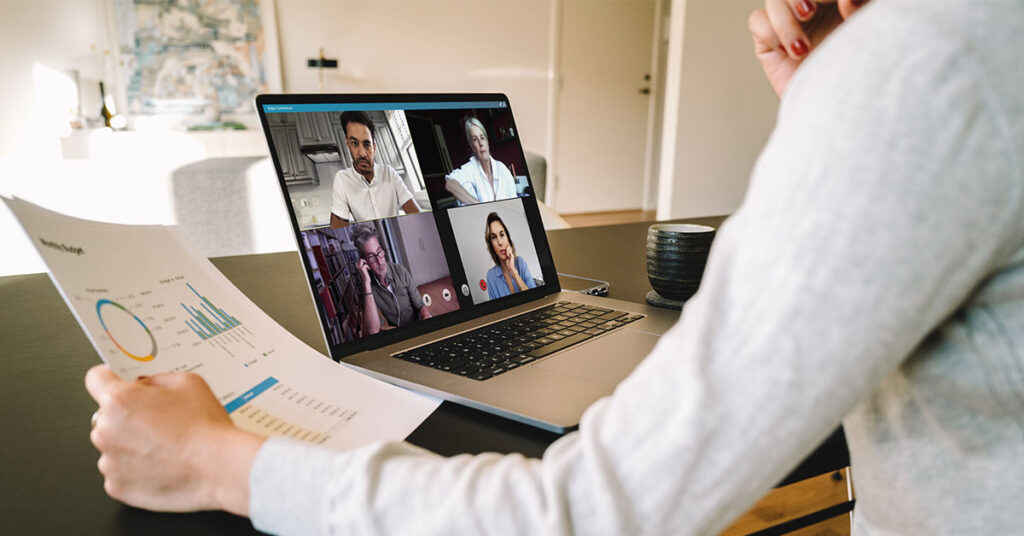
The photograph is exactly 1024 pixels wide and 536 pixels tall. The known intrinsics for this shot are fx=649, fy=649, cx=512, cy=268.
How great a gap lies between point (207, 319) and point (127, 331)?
0.30ft

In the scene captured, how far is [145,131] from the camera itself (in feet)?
14.6

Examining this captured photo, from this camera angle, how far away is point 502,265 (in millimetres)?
836

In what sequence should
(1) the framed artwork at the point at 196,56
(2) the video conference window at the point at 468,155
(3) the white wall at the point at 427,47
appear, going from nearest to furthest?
(2) the video conference window at the point at 468,155, (1) the framed artwork at the point at 196,56, (3) the white wall at the point at 427,47

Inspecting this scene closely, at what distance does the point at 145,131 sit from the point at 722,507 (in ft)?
16.5

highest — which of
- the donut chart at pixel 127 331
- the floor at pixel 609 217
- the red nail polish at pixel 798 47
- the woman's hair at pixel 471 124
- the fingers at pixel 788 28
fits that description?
the fingers at pixel 788 28

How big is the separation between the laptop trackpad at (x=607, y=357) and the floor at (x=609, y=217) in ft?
16.2

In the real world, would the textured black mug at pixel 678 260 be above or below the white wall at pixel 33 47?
below

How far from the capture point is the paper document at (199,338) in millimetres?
470

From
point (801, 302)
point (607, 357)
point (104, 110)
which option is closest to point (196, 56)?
point (104, 110)

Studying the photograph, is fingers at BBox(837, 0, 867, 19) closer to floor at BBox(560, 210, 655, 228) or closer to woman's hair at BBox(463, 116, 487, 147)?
woman's hair at BBox(463, 116, 487, 147)

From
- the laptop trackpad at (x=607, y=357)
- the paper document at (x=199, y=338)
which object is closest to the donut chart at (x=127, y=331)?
the paper document at (x=199, y=338)

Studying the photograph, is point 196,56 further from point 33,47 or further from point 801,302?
point 801,302

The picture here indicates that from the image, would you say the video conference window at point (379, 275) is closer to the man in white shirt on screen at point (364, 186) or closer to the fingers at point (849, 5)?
the man in white shirt on screen at point (364, 186)

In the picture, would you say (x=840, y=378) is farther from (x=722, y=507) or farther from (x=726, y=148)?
(x=726, y=148)
